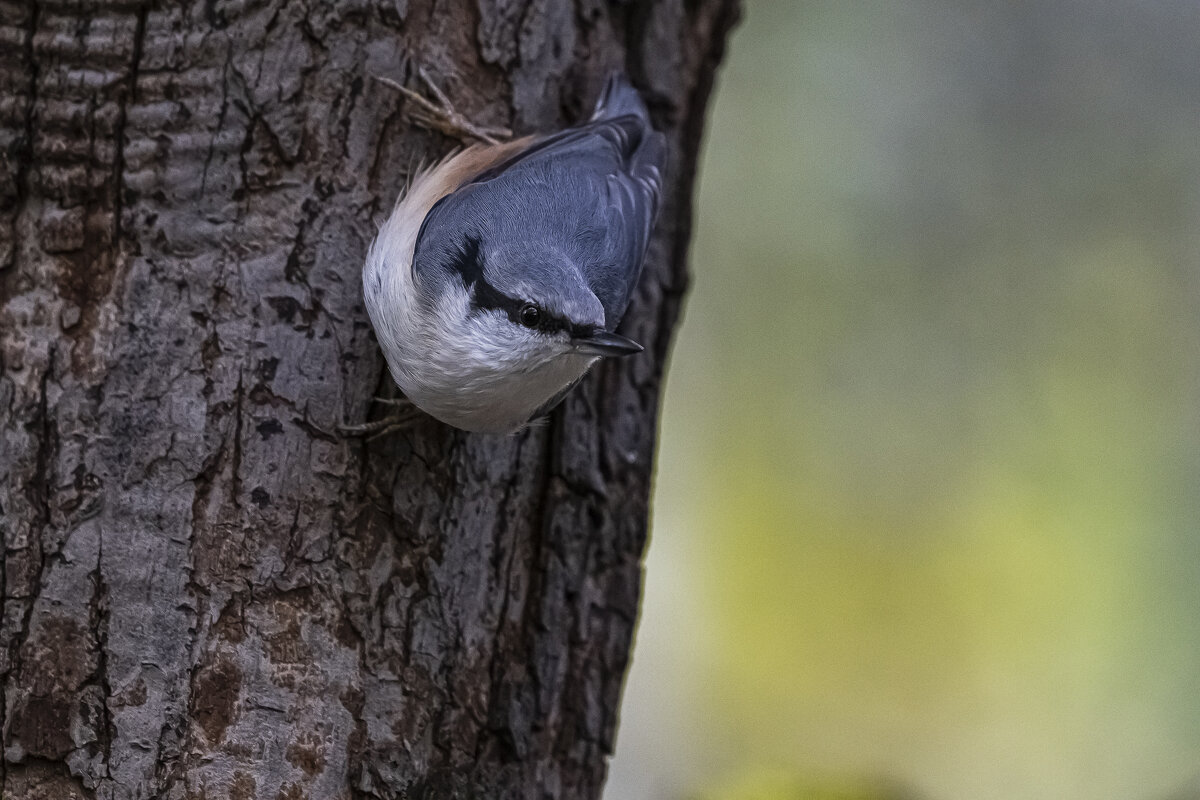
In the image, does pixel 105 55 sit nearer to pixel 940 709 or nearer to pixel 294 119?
pixel 294 119

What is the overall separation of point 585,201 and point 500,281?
0.34m

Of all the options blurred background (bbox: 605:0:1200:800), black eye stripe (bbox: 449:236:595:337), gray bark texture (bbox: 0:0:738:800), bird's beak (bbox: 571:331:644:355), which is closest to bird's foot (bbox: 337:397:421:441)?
gray bark texture (bbox: 0:0:738:800)

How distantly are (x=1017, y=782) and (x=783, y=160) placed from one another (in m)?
2.82

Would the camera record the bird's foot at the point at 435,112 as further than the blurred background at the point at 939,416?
No

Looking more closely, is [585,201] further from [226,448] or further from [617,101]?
[226,448]

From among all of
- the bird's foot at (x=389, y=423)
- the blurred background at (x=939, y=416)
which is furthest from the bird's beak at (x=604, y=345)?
the blurred background at (x=939, y=416)

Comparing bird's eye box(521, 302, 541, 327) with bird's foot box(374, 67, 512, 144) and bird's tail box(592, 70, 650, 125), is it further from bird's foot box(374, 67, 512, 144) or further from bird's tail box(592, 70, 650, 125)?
bird's tail box(592, 70, 650, 125)

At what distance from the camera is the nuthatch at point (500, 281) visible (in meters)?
1.91

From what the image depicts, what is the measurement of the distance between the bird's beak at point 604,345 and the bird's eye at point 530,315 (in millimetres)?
77

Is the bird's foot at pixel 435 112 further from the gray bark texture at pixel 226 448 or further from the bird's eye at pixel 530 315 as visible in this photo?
the bird's eye at pixel 530 315

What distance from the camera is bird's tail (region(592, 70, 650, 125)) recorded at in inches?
93.0

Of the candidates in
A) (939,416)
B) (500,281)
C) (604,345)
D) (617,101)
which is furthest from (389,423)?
(939,416)

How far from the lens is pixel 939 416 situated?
4.68 metres

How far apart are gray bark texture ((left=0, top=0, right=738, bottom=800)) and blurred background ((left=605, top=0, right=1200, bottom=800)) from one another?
7.64 ft
